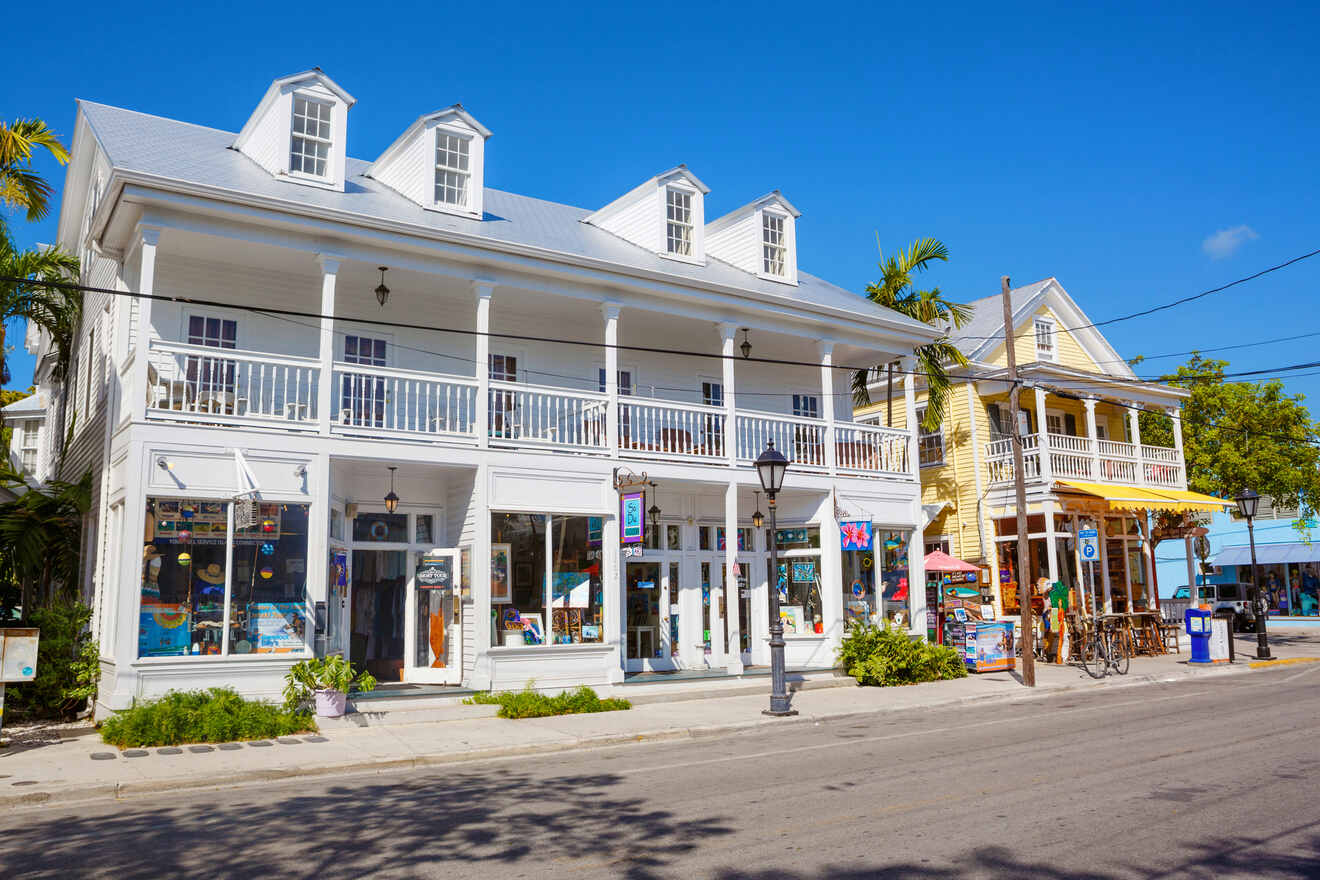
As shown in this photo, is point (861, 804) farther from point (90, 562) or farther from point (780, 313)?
point (90, 562)

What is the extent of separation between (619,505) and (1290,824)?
1126 centimetres

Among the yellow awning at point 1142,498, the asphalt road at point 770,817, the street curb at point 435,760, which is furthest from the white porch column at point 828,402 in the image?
the yellow awning at point 1142,498

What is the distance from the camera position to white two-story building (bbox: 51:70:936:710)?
1344cm

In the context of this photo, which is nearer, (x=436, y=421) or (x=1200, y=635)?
(x=436, y=421)

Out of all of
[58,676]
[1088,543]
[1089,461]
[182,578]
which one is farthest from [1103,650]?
[58,676]

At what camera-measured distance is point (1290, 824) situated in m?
6.99

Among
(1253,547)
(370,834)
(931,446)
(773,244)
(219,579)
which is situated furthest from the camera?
(931,446)

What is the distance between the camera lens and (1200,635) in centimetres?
2222

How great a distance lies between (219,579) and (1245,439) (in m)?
29.7

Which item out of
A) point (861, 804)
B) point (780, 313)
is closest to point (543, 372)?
point (780, 313)

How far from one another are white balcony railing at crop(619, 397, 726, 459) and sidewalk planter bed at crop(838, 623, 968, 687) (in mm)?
4423

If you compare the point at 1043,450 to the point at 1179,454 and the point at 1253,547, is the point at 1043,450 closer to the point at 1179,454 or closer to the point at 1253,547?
the point at 1253,547

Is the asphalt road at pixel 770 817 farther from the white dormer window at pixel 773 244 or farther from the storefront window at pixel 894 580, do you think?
the white dormer window at pixel 773 244

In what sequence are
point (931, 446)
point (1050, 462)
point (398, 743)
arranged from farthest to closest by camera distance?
point (931, 446), point (1050, 462), point (398, 743)
